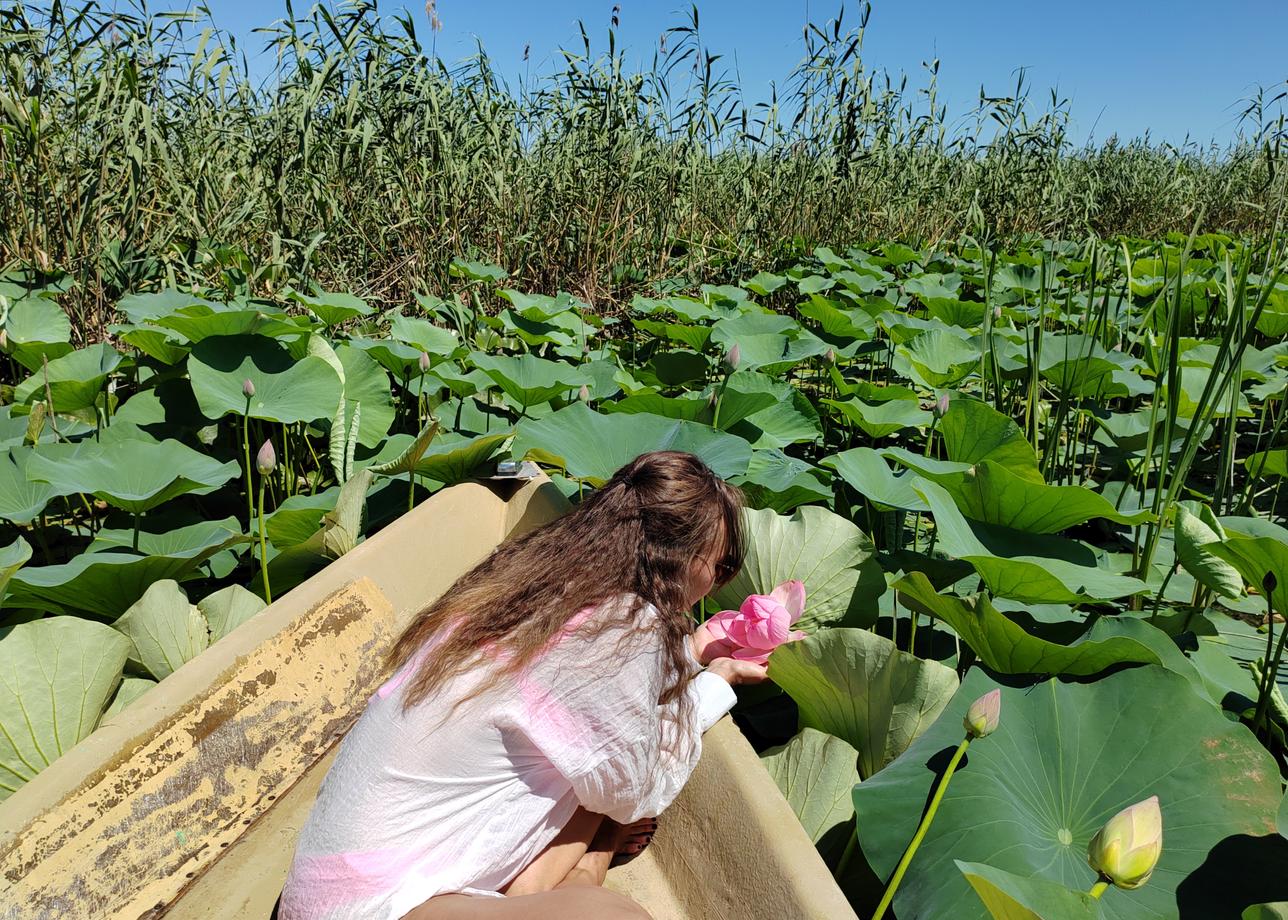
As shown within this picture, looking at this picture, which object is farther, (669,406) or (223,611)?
(669,406)

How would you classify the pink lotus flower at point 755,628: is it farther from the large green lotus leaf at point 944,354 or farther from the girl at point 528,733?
the large green lotus leaf at point 944,354

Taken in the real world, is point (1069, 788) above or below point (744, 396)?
below

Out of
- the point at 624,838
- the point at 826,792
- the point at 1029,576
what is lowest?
the point at 624,838

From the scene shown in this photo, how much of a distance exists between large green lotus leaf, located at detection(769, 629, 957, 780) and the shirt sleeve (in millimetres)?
297

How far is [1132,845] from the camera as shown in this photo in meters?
0.82

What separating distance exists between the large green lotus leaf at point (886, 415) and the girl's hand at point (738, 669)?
3.38ft

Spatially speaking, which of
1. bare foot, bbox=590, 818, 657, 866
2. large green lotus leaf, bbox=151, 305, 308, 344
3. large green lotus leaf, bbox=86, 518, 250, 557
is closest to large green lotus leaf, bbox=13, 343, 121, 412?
large green lotus leaf, bbox=151, 305, 308, 344

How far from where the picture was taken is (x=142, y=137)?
3.87 meters

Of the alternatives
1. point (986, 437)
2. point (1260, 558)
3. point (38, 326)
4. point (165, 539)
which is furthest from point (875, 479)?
point (38, 326)

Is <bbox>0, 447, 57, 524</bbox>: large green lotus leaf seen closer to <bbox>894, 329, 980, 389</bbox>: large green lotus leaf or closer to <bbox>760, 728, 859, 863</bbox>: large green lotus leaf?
<bbox>760, 728, 859, 863</bbox>: large green lotus leaf

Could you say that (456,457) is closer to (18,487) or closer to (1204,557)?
(18,487)

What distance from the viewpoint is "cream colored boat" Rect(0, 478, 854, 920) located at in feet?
3.94

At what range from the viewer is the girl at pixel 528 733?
114cm

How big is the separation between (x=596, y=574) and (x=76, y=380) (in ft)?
6.65
